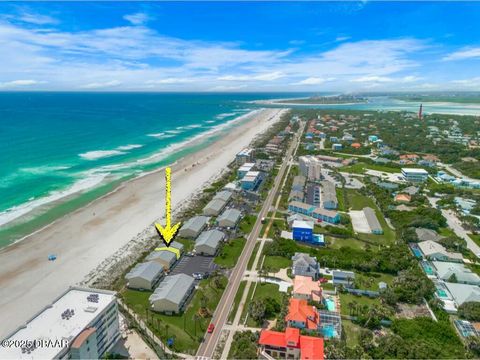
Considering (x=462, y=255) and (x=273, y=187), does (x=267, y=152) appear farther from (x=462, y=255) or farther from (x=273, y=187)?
Answer: (x=462, y=255)

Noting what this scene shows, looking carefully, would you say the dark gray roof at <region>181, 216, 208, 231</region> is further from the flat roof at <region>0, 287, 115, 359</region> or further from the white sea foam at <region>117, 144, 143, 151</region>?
the white sea foam at <region>117, 144, 143, 151</region>

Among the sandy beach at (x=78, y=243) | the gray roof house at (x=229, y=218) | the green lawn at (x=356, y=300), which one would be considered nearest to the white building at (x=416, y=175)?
the sandy beach at (x=78, y=243)

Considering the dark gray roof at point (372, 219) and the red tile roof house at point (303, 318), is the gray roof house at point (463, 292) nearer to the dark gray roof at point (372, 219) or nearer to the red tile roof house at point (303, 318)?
the dark gray roof at point (372, 219)

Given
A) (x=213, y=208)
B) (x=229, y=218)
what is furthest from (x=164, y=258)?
(x=213, y=208)

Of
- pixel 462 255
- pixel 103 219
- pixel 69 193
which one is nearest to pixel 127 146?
pixel 69 193

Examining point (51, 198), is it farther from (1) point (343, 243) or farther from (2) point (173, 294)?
(1) point (343, 243)

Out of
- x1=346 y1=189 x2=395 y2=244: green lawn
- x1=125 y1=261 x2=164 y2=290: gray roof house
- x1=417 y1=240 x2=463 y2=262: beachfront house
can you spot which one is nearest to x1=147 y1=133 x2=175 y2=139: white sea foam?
x1=346 y1=189 x2=395 y2=244: green lawn
